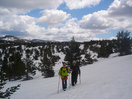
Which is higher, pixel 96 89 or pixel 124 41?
pixel 124 41

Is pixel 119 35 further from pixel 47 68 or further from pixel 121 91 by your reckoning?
pixel 121 91

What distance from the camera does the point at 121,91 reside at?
684 cm

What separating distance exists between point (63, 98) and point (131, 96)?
3.92 m

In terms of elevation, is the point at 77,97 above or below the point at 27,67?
above

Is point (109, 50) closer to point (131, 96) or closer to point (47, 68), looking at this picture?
point (47, 68)

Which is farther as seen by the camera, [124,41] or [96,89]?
[124,41]

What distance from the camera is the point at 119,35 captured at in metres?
44.4

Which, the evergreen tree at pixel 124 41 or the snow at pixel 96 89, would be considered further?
the evergreen tree at pixel 124 41

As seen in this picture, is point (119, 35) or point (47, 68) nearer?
point (47, 68)

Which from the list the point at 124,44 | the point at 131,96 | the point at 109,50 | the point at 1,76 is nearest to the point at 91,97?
the point at 131,96

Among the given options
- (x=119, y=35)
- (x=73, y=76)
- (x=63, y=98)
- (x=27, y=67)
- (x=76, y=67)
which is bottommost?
(x=27, y=67)

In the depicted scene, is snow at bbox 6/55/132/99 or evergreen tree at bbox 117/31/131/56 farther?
evergreen tree at bbox 117/31/131/56

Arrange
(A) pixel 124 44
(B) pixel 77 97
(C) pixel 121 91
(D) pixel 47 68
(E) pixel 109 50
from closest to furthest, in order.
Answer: (C) pixel 121 91, (B) pixel 77 97, (D) pixel 47 68, (A) pixel 124 44, (E) pixel 109 50

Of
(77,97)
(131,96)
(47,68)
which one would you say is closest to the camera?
(131,96)
